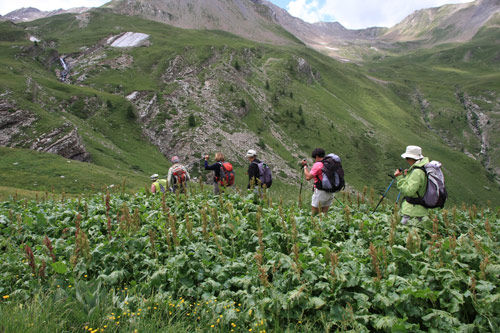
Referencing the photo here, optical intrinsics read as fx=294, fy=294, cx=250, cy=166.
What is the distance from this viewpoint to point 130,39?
390 feet

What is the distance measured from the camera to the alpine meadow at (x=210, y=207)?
16.8ft

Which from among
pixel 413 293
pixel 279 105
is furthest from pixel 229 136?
pixel 413 293

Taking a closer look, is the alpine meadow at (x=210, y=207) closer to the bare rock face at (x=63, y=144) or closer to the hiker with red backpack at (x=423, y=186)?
the bare rock face at (x=63, y=144)

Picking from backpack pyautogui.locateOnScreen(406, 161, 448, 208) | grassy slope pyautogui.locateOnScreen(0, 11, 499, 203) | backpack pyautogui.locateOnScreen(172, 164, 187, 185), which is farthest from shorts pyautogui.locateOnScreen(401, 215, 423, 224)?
grassy slope pyautogui.locateOnScreen(0, 11, 499, 203)

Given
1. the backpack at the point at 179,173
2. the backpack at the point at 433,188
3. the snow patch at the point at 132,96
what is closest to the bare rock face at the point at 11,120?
the snow patch at the point at 132,96

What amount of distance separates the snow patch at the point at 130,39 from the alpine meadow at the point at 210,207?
48.9 inches

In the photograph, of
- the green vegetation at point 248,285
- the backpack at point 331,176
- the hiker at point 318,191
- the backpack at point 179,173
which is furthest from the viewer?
the backpack at point 179,173

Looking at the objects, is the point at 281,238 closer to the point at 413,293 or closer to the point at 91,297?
the point at 413,293

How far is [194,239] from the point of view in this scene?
7.81 meters

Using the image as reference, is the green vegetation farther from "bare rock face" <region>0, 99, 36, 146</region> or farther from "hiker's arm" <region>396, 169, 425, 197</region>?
"bare rock face" <region>0, 99, 36, 146</region>

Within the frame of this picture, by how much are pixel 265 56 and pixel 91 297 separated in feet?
445

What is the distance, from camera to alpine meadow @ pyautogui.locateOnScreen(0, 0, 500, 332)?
5.12 m

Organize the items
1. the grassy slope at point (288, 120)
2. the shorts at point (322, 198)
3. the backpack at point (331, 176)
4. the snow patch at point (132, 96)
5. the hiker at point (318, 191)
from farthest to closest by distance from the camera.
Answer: the snow patch at point (132, 96), the grassy slope at point (288, 120), the shorts at point (322, 198), the hiker at point (318, 191), the backpack at point (331, 176)

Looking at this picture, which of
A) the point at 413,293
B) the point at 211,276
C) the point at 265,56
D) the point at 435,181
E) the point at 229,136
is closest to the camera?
the point at 413,293
